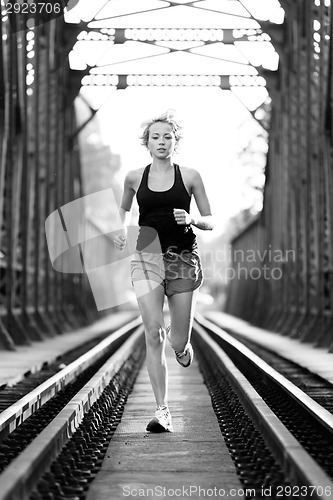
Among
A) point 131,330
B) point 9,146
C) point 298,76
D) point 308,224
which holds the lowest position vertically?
point 131,330

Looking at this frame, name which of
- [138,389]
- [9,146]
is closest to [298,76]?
[9,146]

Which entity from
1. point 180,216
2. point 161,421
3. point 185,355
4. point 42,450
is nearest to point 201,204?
point 180,216

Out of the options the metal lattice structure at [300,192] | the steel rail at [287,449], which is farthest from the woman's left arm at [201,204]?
the metal lattice structure at [300,192]

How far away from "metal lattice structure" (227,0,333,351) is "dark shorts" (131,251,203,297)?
8.89 m

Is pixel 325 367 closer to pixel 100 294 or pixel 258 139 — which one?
pixel 100 294

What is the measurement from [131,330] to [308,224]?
4.13 m

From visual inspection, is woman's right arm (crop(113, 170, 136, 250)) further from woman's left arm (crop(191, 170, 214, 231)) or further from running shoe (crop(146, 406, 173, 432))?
running shoe (crop(146, 406, 173, 432))

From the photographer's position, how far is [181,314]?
18.7ft

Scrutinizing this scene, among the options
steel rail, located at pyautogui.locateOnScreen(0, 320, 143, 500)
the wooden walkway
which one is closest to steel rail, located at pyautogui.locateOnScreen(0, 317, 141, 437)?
steel rail, located at pyautogui.locateOnScreen(0, 320, 143, 500)

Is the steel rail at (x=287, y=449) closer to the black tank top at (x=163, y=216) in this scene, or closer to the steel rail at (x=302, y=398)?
the steel rail at (x=302, y=398)

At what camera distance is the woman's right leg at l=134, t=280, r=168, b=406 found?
18.3 ft

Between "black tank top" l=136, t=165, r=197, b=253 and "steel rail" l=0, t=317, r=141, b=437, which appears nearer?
"black tank top" l=136, t=165, r=197, b=253

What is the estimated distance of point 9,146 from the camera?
1493cm

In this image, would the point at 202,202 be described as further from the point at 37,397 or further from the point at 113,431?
the point at 37,397
